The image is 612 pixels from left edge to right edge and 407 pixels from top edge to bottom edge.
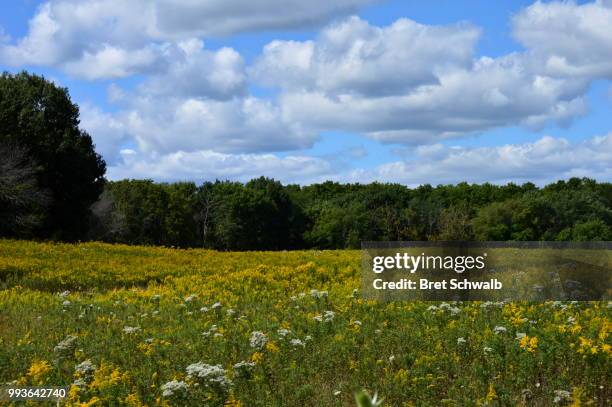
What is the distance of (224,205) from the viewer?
255 ft

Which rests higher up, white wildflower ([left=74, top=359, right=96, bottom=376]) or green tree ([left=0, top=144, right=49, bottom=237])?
green tree ([left=0, top=144, right=49, bottom=237])

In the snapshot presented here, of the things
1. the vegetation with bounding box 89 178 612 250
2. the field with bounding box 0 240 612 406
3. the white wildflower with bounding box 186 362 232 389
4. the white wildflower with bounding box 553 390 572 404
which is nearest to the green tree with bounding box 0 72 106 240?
the vegetation with bounding box 89 178 612 250

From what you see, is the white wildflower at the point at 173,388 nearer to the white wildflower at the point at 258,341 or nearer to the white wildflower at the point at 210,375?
the white wildflower at the point at 210,375

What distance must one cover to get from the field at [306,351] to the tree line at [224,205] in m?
20.1

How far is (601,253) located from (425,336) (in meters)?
9.11

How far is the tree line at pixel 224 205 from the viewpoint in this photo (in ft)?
125

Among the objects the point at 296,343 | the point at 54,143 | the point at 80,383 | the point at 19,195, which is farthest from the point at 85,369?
the point at 54,143

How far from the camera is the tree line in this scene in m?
38.2

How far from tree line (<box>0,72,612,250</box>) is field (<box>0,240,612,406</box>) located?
65.9 ft

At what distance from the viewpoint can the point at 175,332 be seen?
11.7 meters

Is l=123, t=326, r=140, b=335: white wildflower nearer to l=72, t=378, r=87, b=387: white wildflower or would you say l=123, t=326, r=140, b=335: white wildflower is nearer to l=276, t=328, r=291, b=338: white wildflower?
l=276, t=328, r=291, b=338: white wildflower

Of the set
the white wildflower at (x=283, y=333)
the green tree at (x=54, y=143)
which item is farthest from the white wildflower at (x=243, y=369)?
the green tree at (x=54, y=143)

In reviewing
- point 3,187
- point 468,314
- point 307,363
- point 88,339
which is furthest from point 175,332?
point 3,187

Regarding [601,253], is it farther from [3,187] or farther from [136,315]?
[3,187]
